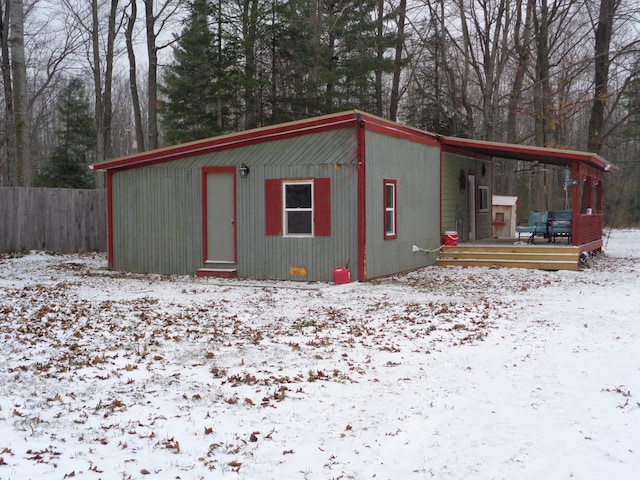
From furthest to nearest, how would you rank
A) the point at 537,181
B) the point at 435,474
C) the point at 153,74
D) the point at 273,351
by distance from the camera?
1. the point at 537,181
2. the point at 153,74
3. the point at 273,351
4. the point at 435,474

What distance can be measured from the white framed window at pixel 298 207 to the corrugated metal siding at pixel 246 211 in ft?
0.54

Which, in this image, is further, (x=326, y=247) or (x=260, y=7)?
(x=260, y=7)

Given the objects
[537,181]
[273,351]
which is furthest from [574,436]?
[537,181]

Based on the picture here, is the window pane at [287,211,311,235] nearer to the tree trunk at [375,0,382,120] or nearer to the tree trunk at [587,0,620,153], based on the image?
the tree trunk at [587,0,620,153]

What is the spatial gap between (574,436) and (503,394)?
1000mm

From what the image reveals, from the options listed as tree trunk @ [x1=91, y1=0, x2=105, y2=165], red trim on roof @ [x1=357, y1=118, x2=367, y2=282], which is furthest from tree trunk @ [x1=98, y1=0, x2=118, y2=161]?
red trim on roof @ [x1=357, y1=118, x2=367, y2=282]

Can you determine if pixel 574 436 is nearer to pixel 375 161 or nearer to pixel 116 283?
pixel 375 161

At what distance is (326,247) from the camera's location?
12.3 m

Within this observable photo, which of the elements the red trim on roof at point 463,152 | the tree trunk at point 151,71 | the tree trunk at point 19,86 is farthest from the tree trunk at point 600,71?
the tree trunk at point 19,86

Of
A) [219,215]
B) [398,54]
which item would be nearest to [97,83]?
[398,54]

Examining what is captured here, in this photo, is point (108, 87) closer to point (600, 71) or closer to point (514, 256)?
point (514, 256)

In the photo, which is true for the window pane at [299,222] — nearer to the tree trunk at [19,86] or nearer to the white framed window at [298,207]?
the white framed window at [298,207]

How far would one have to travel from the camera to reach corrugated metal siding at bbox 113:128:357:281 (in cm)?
1217

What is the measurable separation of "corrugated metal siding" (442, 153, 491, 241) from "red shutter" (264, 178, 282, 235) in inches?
213
